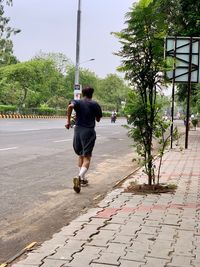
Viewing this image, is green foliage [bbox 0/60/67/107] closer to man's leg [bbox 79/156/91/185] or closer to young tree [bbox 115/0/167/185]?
man's leg [bbox 79/156/91/185]

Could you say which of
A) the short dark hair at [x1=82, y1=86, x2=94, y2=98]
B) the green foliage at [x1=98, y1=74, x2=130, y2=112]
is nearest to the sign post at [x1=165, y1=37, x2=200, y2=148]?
the short dark hair at [x1=82, y1=86, x2=94, y2=98]

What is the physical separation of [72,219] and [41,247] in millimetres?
1559

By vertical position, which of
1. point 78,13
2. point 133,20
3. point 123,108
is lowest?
point 123,108

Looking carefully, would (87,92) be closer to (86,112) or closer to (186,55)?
(86,112)

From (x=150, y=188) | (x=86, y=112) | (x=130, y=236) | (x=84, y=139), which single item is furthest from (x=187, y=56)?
(x=130, y=236)

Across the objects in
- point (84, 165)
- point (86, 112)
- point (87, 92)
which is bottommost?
point (84, 165)

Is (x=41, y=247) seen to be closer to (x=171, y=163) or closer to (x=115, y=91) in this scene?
(x=171, y=163)

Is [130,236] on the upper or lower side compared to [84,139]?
lower

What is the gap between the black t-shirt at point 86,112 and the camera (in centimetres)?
888

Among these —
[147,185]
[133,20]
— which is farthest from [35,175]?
[133,20]

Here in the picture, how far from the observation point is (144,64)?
8.34 m

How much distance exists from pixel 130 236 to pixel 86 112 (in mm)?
3908

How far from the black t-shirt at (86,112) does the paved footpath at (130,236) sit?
57.9 inches

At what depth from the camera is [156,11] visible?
848 cm
